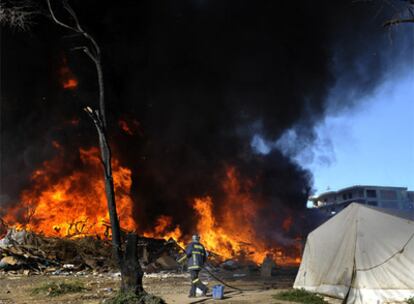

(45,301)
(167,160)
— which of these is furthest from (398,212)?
(167,160)

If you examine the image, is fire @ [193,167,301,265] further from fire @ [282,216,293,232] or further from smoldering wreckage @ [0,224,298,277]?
smoldering wreckage @ [0,224,298,277]

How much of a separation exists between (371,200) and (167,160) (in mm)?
47448

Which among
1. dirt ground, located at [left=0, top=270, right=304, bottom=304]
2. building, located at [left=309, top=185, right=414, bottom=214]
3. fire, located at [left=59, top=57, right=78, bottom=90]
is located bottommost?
dirt ground, located at [left=0, top=270, right=304, bottom=304]

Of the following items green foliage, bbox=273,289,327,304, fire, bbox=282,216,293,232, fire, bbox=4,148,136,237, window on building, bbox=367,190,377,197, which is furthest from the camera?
window on building, bbox=367,190,377,197

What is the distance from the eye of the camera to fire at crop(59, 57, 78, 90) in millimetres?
27156

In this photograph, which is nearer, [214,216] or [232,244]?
[232,244]

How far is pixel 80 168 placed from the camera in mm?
25297

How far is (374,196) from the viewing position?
65.1 m

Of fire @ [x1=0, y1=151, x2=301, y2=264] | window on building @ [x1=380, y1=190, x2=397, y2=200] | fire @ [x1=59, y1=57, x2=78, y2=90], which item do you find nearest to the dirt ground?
fire @ [x1=0, y1=151, x2=301, y2=264]

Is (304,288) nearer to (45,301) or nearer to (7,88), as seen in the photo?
(45,301)

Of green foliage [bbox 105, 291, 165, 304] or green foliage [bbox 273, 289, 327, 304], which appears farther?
green foliage [bbox 273, 289, 327, 304]

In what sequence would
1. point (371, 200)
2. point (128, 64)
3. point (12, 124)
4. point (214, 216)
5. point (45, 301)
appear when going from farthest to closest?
point (371, 200), point (128, 64), point (214, 216), point (12, 124), point (45, 301)

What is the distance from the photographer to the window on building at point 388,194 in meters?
65.9

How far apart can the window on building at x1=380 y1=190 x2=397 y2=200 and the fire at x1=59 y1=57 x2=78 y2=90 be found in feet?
186
